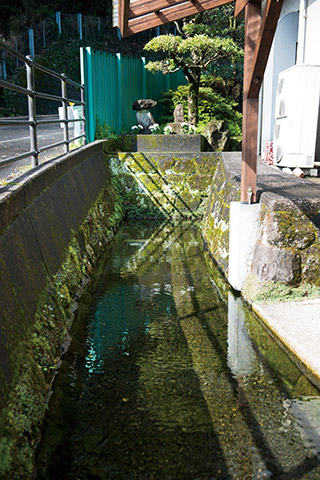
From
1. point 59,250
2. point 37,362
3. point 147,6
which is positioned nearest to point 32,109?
point 59,250

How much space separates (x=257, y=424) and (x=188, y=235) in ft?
17.9

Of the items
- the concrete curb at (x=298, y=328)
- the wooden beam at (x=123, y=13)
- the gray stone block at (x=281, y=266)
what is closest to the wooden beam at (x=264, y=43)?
the wooden beam at (x=123, y=13)

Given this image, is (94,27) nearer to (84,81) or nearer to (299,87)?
(84,81)

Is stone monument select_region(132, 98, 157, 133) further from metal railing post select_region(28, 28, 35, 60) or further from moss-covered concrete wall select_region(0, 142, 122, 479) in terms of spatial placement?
metal railing post select_region(28, 28, 35, 60)

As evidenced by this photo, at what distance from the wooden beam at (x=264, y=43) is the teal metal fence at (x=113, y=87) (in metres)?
5.09

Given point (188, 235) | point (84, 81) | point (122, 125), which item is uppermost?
point (84, 81)

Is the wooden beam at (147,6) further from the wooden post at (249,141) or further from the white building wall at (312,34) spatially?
the white building wall at (312,34)

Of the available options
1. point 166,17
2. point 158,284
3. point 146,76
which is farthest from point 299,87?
point 146,76

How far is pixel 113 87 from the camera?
10.9 metres

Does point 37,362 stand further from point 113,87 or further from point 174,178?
point 113,87

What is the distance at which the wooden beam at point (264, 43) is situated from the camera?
4066 mm

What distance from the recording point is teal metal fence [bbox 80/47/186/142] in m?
9.30

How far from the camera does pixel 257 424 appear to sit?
2.88 m

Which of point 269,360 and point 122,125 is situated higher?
point 122,125
